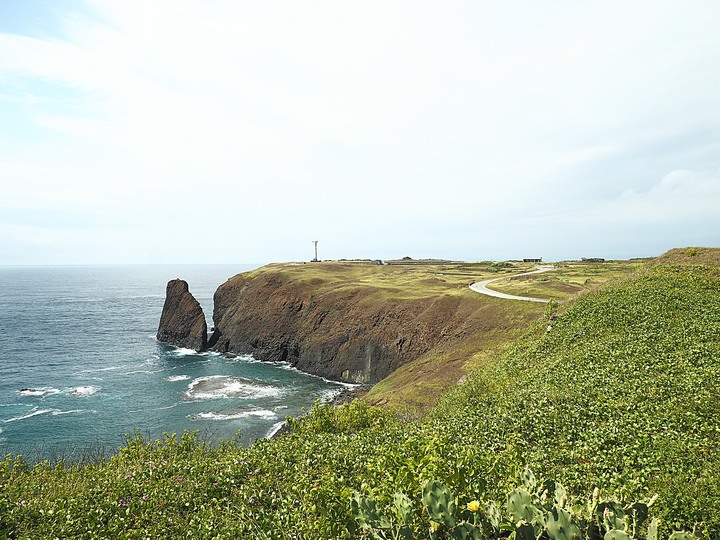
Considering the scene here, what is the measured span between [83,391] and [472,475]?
59.8 m

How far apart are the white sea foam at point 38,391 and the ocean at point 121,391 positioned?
0.38 feet

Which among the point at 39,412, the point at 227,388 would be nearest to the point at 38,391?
the point at 39,412

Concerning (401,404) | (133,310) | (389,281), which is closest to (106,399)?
(401,404)

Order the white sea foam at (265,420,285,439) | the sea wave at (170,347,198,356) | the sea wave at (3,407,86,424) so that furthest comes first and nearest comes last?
the sea wave at (170,347,198,356), the sea wave at (3,407,86,424), the white sea foam at (265,420,285,439)

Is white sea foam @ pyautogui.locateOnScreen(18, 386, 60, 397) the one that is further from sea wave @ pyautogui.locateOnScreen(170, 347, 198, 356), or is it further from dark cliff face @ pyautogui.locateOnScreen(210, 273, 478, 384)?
dark cliff face @ pyautogui.locateOnScreen(210, 273, 478, 384)

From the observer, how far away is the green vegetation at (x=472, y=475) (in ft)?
20.7

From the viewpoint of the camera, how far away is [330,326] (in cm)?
7156

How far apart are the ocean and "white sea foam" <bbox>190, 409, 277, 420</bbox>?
0.37ft

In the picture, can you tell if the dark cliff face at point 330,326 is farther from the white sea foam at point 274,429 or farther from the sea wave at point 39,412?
the sea wave at point 39,412

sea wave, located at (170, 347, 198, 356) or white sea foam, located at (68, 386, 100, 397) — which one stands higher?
white sea foam, located at (68, 386, 100, 397)

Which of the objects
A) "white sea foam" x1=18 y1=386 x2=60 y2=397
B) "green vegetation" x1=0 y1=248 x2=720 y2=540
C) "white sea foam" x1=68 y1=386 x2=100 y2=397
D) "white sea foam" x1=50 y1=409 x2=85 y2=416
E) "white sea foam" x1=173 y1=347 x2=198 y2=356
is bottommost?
"white sea foam" x1=173 y1=347 x2=198 y2=356

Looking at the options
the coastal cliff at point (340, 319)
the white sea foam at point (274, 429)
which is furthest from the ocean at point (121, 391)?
the coastal cliff at point (340, 319)

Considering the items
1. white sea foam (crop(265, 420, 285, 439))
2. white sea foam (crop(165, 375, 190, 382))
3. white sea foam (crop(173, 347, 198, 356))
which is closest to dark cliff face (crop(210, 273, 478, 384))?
white sea foam (crop(173, 347, 198, 356))

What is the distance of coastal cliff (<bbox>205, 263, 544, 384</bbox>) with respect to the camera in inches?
2311
